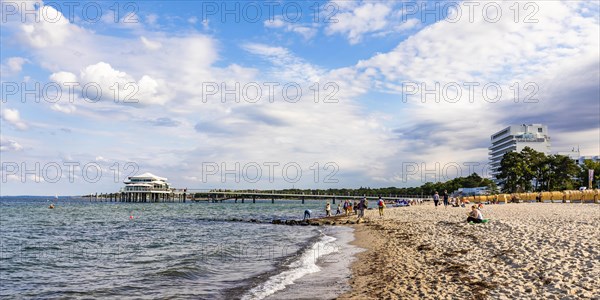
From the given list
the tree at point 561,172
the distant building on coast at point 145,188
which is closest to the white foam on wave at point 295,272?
the tree at point 561,172

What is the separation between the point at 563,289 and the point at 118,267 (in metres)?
16.5

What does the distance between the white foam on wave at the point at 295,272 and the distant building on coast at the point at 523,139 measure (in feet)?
536

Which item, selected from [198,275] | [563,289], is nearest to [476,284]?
[563,289]

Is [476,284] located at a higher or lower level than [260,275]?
higher

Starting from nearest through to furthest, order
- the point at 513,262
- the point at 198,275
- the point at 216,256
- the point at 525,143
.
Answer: the point at 513,262 < the point at 198,275 < the point at 216,256 < the point at 525,143

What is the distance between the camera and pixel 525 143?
6649 inches

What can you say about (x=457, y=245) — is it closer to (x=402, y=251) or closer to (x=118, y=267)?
(x=402, y=251)

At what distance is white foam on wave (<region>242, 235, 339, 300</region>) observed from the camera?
12.5 m

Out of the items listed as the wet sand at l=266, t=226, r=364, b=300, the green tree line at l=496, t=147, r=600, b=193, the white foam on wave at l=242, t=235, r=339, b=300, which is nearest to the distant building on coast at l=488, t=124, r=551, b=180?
the green tree line at l=496, t=147, r=600, b=193

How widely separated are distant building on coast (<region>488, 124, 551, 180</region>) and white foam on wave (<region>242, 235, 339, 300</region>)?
163407mm

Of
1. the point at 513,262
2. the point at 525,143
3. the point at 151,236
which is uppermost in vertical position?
the point at 525,143

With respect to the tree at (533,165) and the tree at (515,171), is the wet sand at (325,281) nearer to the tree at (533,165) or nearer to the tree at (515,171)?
the tree at (515,171)

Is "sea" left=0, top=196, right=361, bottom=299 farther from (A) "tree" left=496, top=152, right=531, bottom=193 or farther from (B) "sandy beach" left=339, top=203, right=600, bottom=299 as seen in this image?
(A) "tree" left=496, top=152, right=531, bottom=193

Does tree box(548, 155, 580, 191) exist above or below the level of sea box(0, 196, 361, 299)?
above
